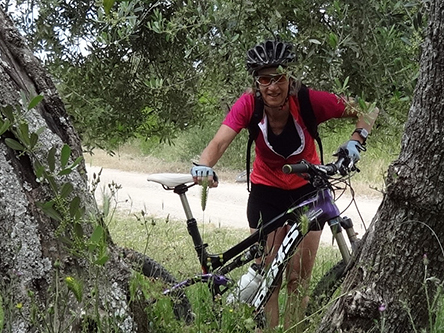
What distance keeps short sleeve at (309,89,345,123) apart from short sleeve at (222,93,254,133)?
356 mm

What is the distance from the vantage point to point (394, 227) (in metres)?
2.47

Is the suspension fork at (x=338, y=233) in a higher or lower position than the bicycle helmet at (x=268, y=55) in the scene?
lower

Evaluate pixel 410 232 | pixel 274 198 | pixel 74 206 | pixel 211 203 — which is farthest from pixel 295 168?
pixel 211 203

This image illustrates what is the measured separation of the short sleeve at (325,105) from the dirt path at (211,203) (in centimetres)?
566

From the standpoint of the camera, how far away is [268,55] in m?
3.50

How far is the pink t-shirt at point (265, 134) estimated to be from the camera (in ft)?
12.7

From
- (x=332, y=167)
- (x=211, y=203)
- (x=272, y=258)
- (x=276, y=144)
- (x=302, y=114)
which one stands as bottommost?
(x=211, y=203)

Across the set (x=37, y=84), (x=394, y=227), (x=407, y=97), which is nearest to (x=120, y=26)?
(x=37, y=84)

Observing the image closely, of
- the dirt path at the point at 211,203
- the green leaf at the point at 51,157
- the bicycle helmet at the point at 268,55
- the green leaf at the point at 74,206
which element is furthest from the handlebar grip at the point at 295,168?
the dirt path at the point at 211,203

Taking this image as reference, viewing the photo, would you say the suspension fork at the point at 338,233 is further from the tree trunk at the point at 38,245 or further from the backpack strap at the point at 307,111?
the tree trunk at the point at 38,245

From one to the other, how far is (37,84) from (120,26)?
3.97 feet

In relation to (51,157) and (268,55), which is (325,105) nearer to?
(268,55)

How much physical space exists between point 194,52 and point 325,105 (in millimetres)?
780

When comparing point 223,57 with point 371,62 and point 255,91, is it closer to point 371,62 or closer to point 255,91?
point 255,91
